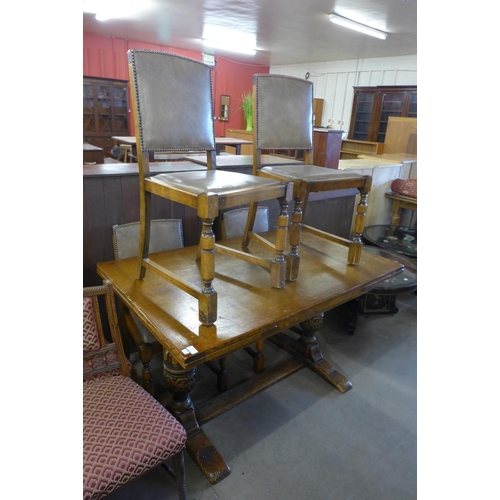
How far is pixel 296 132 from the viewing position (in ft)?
6.33

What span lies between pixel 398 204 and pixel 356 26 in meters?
2.59

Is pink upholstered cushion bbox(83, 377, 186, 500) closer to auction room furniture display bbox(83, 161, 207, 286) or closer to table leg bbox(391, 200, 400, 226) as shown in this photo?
auction room furniture display bbox(83, 161, 207, 286)

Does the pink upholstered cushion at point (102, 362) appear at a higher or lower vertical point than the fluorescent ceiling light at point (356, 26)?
lower

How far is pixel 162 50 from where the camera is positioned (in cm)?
711

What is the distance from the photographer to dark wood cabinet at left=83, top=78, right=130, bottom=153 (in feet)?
23.0

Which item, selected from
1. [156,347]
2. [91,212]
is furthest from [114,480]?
[91,212]

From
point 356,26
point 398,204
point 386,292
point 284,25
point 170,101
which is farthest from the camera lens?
point 284,25

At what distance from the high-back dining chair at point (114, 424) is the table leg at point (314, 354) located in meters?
1.11

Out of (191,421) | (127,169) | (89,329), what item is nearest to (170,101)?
(127,169)

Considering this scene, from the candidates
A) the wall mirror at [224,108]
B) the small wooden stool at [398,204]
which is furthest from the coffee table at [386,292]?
the wall mirror at [224,108]

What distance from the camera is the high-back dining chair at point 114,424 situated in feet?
3.45

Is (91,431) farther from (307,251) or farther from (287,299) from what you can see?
(307,251)

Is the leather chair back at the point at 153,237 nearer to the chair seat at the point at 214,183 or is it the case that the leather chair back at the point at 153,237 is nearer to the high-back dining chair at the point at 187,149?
the high-back dining chair at the point at 187,149

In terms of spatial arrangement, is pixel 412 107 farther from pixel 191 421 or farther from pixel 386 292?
pixel 191 421
